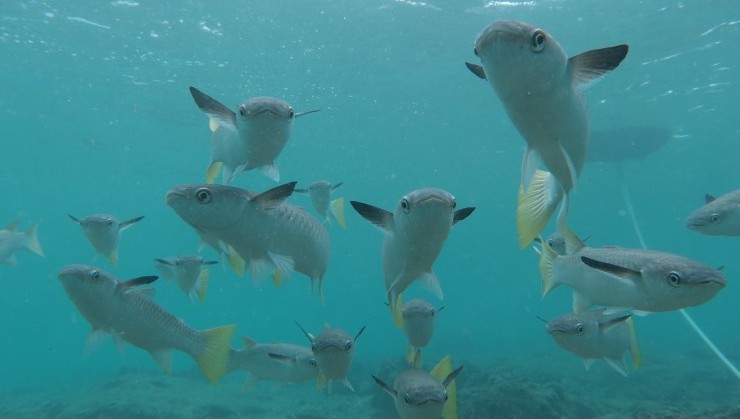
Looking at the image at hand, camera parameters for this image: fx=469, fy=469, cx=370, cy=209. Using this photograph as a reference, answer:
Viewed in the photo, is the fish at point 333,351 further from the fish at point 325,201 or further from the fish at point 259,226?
the fish at point 325,201

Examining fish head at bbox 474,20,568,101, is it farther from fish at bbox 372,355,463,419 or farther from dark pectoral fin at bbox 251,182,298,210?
fish at bbox 372,355,463,419

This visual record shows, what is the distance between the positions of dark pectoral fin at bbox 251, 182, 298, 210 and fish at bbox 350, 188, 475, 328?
2.05 feet

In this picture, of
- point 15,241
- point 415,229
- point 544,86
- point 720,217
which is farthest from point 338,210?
point 15,241

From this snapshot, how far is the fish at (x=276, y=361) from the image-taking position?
19.9 feet

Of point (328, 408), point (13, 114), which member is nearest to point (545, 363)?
point (328, 408)

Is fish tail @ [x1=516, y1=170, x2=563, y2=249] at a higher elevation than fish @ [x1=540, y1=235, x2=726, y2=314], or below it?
higher

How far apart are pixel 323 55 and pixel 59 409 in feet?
60.5

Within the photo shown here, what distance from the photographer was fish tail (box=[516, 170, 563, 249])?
313 cm

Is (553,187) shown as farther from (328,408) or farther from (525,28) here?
(328,408)

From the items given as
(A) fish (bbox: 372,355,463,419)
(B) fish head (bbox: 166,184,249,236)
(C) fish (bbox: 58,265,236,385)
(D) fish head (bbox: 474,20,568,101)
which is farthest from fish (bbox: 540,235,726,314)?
(C) fish (bbox: 58,265,236,385)

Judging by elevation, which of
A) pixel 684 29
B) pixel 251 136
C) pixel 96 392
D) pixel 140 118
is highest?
pixel 251 136

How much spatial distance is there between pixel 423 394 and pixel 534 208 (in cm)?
219

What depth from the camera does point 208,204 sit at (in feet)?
11.7

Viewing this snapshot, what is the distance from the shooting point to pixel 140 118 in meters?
32.2
